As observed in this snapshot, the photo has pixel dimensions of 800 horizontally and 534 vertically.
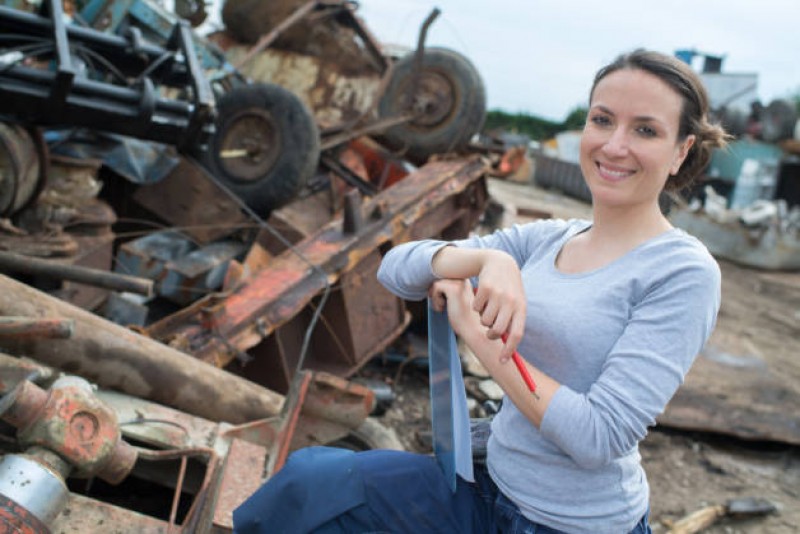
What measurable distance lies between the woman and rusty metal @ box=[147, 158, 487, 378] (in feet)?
5.95

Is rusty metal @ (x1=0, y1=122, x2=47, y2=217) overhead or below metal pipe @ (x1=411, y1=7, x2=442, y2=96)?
below

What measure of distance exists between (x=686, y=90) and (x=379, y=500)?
94cm

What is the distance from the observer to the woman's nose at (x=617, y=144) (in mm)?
1286

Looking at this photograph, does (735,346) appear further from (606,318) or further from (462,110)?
(606,318)

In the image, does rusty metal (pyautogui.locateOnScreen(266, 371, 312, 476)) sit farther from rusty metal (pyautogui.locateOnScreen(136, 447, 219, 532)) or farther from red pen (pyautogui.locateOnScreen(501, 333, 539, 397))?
red pen (pyautogui.locateOnScreen(501, 333, 539, 397))

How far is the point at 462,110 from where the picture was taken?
5844mm

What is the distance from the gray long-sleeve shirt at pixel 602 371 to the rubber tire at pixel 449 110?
4.53 metres

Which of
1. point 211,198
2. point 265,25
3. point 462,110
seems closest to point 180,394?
point 211,198

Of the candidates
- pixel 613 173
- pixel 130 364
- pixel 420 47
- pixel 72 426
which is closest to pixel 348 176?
pixel 420 47

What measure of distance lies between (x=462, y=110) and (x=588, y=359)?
190 inches

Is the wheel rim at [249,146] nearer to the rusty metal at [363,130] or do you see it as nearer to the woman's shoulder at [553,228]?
the rusty metal at [363,130]

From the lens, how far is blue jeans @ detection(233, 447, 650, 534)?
1353mm

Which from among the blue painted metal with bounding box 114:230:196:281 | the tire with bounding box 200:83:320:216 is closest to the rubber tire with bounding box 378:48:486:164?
the tire with bounding box 200:83:320:216

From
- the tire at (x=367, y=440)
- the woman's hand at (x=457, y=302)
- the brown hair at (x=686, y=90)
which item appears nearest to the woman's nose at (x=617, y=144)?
the brown hair at (x=686, y=90)
